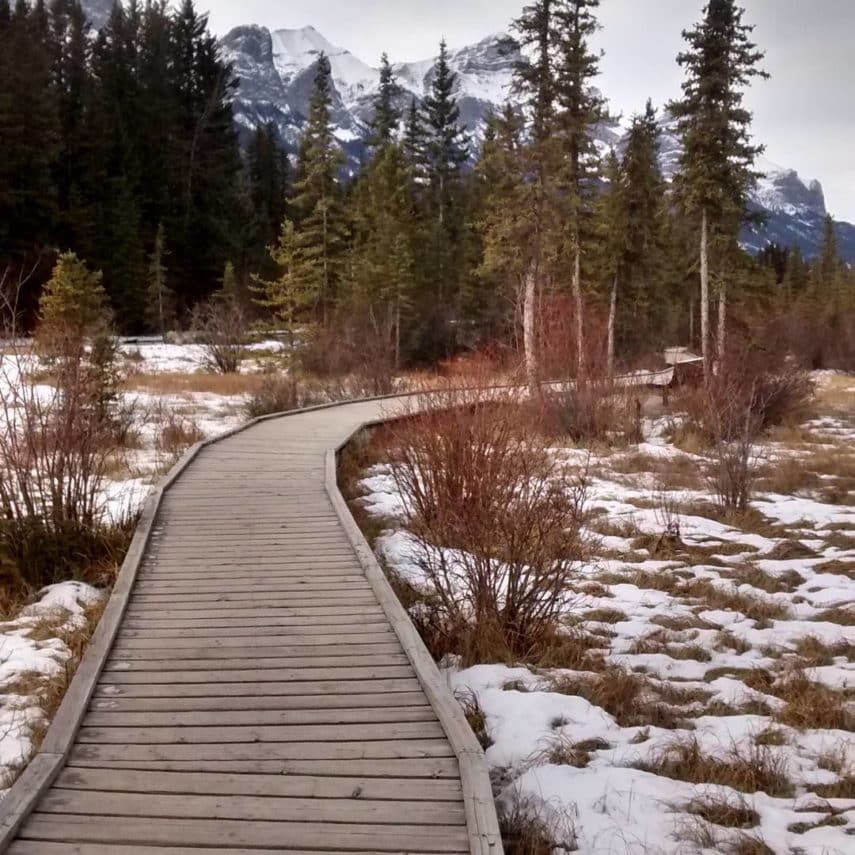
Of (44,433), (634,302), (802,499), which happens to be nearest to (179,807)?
(44,433)

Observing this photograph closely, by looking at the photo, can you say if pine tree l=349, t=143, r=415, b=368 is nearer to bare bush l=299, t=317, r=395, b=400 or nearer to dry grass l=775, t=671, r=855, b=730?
bare bush l=299, t=317, r=395, b=400

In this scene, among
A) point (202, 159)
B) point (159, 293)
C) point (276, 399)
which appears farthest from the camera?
point (202, 159)

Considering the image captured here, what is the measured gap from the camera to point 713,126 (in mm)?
→ 21703

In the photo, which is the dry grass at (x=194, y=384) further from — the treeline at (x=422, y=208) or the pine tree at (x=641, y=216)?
the pine tree at (x=641, y=216)

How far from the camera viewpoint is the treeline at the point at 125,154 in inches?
1550

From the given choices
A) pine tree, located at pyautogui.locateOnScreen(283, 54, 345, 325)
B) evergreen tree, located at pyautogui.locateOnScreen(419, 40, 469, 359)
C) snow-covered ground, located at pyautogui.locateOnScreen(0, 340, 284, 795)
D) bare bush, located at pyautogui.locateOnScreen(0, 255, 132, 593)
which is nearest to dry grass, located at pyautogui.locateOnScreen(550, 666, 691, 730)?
snow-covered ground, located at pyautogui.locateOnScreen(0, 340, 284, 795)

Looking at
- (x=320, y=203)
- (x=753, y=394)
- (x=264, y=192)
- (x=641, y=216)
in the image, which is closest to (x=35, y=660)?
(x=753, y=394)

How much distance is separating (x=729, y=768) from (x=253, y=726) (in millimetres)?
2515

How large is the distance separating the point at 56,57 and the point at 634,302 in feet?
145

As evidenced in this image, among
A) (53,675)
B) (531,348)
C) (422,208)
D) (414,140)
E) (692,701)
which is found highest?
(414,140)

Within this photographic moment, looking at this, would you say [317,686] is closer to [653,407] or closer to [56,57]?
[653,407]

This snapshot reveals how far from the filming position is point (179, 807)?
9.91ft

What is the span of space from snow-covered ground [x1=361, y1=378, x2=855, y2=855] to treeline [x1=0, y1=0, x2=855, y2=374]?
4629mm

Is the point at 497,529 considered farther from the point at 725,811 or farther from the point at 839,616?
the point at 839,616
